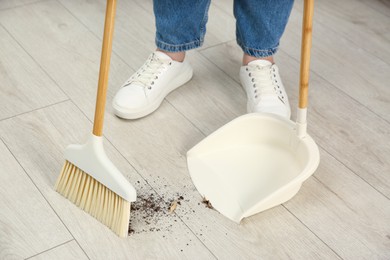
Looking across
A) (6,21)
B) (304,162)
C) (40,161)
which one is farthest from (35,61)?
(304,162)

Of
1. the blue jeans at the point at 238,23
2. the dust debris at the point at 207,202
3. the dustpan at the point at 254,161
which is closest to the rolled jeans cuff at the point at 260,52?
the blue jeans at the point at 238,23

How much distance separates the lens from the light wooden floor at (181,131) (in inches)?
40.6

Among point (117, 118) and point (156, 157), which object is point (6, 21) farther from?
point (156, 157)

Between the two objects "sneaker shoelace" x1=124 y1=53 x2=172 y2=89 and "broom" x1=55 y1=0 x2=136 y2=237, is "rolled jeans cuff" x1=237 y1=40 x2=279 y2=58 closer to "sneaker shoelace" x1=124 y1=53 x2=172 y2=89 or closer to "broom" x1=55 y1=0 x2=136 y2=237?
"sneaker shoelace" x1=124 y1=53 x2=172 y2=89

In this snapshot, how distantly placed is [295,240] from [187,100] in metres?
0.47

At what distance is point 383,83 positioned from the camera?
1497mm

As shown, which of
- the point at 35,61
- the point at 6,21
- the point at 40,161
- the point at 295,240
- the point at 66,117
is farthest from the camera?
the point at 6,21

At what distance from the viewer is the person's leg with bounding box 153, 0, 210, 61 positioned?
4.21 feet

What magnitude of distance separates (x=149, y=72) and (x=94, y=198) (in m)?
0.41

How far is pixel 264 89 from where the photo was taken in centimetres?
133

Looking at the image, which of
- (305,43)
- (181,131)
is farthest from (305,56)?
(181,131)

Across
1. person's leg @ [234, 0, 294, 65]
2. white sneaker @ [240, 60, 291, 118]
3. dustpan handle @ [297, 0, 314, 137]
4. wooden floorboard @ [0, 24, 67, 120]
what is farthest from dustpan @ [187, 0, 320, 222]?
wooden floorboard @ [0, 24, 67, 120]

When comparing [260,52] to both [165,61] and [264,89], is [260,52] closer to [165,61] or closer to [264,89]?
[264,89]

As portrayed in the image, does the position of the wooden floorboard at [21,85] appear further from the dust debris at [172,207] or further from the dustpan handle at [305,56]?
the dustpan handle at [305,56]
